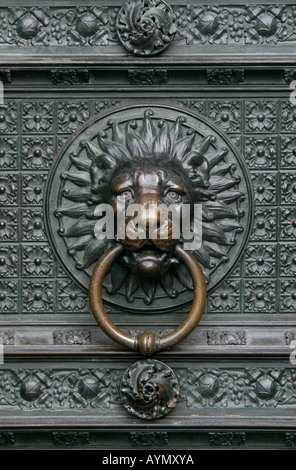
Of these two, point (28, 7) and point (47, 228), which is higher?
point (28, 7)

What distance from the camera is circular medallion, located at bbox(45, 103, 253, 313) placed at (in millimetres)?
1192

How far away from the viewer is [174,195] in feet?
3.73

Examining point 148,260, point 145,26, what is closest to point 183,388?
point 148,260

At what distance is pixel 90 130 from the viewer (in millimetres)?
1207

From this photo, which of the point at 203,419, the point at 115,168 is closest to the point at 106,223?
the point at 115,168

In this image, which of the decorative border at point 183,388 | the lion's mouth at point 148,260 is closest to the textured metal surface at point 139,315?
the decorative border at point 183,388

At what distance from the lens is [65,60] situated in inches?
46.2

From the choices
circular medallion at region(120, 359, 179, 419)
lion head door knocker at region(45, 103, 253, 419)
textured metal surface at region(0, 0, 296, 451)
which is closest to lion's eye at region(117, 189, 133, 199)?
lion head door knocker at region(45, 103, 253, 419)

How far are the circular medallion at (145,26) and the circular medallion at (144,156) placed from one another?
9 cm

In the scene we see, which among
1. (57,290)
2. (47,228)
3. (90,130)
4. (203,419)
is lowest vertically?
(203,419)

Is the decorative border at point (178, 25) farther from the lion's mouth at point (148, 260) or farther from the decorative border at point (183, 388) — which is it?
the decorative border at point (183, 388)

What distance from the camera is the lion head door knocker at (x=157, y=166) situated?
A: 1.17 m

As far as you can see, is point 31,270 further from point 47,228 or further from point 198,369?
point 198,369

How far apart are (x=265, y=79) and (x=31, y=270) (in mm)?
490
